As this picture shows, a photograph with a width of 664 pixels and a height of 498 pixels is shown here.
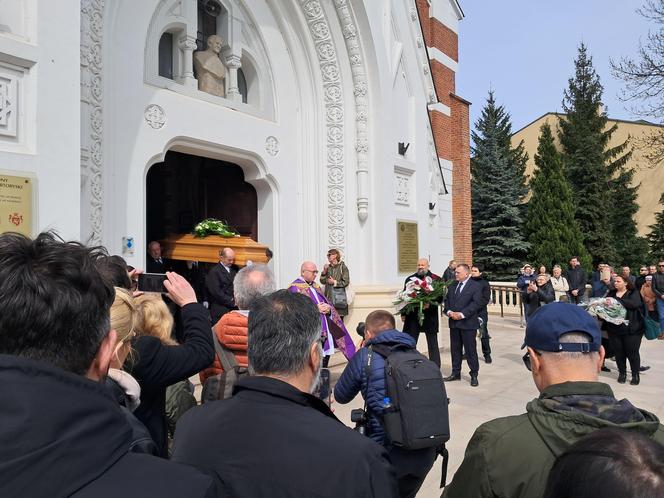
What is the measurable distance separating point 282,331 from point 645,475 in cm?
118

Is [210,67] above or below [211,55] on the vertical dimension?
below

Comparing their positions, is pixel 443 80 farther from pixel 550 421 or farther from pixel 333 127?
pixel 550 421

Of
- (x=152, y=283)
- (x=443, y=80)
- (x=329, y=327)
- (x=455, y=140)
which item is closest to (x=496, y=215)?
(x=455, y=140)

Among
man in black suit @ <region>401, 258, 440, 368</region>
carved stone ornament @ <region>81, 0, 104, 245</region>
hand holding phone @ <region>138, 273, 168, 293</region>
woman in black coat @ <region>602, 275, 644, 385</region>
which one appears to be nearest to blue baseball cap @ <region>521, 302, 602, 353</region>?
hand holding phone @ <region>138, 273, 168, 293</region>

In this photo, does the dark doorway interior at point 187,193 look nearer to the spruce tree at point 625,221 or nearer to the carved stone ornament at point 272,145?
the carved stone ornament at point 272,145

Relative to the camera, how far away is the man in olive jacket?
1.61 metres

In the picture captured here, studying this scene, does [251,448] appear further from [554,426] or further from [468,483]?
[554,426]

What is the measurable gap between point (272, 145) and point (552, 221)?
→ 2261 cm

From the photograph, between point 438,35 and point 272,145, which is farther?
point 438,35

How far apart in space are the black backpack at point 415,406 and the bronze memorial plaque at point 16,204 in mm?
3830

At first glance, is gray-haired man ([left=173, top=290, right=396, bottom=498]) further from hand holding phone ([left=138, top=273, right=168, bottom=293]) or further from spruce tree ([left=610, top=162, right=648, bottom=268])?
spruce tree ([left=610, top=162, right=648, bottom=268])

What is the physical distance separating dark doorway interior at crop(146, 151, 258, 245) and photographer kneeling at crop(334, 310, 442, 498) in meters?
7.01

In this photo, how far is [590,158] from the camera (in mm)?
31594

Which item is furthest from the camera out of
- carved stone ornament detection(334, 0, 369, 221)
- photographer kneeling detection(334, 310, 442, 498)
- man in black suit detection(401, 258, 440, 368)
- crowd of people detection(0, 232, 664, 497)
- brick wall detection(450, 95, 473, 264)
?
brick wall detection(450, 95, 473, 264)
